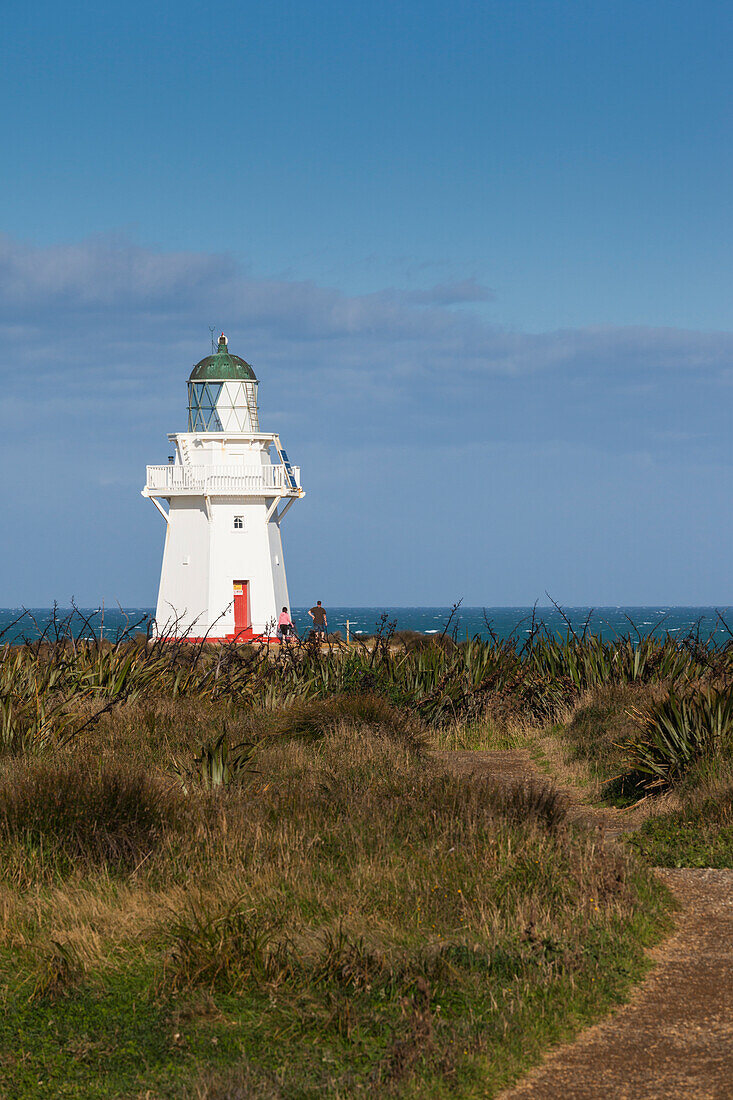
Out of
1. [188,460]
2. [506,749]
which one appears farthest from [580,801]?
[188,460]

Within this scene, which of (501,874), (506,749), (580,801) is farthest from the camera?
(506,749)

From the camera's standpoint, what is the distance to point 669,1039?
496cm

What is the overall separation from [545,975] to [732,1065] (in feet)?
3.35

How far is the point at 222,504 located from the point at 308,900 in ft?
102

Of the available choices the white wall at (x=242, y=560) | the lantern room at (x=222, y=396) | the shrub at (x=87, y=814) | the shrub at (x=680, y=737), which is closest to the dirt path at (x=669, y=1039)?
the shrub at (x=87, y=814)

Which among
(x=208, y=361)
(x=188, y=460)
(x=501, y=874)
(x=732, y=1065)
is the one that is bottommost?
(x=732, y=1065)

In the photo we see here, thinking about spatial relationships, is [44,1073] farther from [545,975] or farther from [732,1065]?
[732,1065]

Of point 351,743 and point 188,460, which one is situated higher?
point 188,460

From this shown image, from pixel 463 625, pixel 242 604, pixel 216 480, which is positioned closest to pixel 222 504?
pixel 216 480

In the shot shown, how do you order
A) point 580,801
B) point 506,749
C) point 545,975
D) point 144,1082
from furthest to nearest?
point 506,749 → point 580,801 → point 545,975 → point 144,1082

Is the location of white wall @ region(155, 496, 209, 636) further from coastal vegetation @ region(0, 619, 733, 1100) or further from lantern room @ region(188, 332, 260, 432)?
coastal vegetation @ region(0, 619, 733, 1100)

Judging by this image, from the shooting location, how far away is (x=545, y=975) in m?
5.44

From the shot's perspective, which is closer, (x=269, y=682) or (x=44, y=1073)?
(x=44, y=1073)

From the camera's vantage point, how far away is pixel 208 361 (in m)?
37.8
